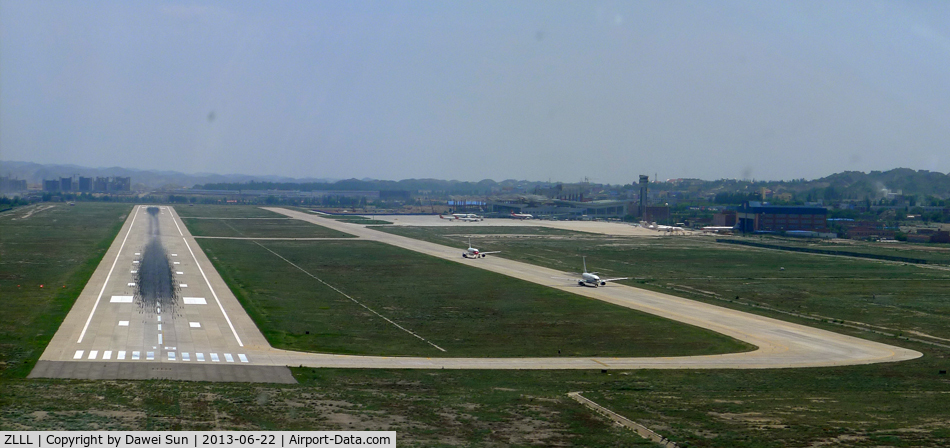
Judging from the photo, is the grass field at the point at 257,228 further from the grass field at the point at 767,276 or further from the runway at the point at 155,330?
the runway at the point at 155,330

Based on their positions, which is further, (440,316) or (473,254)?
(473,254)

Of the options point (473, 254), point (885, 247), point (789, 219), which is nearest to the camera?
point (473, 254)

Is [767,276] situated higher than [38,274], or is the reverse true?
[767,276]

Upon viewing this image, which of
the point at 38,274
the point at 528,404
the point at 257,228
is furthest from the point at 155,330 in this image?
the point at 257,228

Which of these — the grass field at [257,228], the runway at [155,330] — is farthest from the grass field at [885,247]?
the runway at [155,330]

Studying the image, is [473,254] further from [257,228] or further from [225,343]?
[257,228]

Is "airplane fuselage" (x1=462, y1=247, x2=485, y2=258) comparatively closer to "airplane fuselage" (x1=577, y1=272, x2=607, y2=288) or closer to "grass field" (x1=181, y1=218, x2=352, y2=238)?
"airplane fuselage" (x1=577, y1=272, x2=607, y2=288)

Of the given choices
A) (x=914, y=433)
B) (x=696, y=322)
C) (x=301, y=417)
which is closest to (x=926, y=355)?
(x=696, y=322)

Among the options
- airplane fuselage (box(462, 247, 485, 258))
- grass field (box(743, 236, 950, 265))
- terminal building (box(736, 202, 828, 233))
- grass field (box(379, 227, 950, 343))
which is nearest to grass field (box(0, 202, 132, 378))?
airplane fuselage (box(462, 247, 485, 258))
